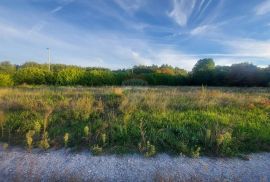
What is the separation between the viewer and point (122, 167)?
5391 millimetres

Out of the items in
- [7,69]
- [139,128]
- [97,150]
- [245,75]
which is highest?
[7,69]

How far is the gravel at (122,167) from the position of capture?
4.90 m

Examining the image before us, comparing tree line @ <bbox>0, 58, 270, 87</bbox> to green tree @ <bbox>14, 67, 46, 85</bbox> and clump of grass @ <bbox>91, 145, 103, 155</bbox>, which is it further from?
clump of grass @ <bbox>91, 145, 103, 155</bbox>

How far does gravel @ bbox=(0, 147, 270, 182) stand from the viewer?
4.90 metres

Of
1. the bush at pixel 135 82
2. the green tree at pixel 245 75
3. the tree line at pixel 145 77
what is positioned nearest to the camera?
the green tree at pixel 245 75

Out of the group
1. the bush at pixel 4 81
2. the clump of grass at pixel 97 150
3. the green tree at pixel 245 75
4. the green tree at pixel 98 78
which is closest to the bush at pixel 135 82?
the green tree at pixel 98 78

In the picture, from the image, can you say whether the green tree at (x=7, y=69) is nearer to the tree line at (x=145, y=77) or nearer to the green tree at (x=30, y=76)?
the green tree at (x=30, y=76)

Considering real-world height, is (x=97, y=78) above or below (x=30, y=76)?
below

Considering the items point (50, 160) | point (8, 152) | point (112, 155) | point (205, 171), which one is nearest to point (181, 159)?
point (205, 171)

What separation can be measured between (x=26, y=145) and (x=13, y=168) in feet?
4.45

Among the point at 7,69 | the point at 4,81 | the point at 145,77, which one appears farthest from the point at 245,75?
the point at 7,69

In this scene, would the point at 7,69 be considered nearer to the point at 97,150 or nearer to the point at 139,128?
the point at 139,128

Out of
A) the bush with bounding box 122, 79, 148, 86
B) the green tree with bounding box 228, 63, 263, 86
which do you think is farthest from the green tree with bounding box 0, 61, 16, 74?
the green tree with bounding box 228, 63, 263, 86

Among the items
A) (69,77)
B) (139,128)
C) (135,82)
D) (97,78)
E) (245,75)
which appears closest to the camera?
(139,128)
